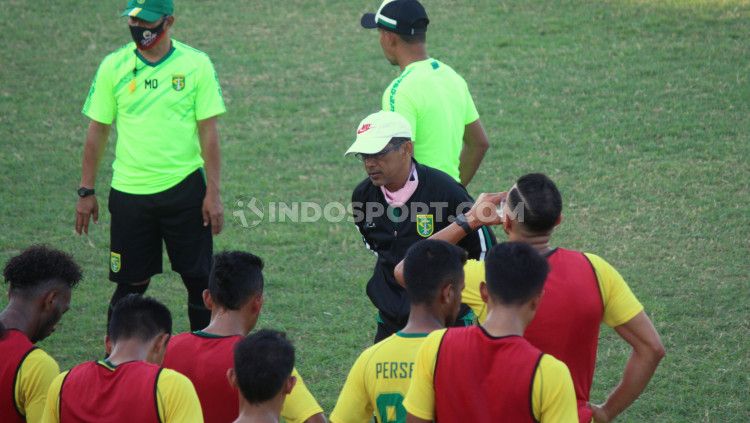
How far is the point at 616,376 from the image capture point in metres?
7.70

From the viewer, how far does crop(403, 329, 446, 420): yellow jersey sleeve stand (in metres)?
4.36

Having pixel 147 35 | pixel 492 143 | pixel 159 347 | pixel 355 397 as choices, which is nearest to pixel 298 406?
pixel 355 397

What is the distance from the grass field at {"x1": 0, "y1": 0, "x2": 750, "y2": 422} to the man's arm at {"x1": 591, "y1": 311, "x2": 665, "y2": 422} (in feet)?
7.03

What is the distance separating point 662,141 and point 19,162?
22.9 ft

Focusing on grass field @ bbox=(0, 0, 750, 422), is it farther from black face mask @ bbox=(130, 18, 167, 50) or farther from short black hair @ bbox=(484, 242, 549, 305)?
short black hair @ bbox=(484, 242, 549, 305)

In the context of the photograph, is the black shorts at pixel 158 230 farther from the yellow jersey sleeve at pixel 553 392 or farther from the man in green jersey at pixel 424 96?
the yellow jersey sleeve at pixel 553 392

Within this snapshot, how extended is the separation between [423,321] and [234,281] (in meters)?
0.99

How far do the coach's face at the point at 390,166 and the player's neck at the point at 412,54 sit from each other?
3.71ft

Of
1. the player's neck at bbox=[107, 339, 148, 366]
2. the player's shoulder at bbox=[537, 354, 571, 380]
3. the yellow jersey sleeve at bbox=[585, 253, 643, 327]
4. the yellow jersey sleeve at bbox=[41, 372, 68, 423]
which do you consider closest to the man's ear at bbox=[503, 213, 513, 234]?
the yellow jersey sleeve at bbox=[585, 253, 643, 327]

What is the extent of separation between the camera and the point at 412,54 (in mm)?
7219

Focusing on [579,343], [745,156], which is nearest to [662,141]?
[745,156]

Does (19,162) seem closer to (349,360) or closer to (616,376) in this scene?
(349,360)

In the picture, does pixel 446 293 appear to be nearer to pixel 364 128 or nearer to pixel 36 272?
pixel 364 128

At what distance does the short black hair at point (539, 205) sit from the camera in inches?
194
